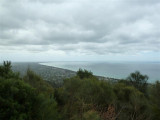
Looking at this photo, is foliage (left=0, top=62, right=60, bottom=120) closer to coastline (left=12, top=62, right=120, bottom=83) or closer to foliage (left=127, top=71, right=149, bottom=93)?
coastline (left=12, top=62, right=120, bottom=83)

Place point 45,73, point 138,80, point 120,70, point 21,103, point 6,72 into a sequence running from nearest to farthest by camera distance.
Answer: point 21,103, point 6,72, point 138,80, point 45,73, point 120,70

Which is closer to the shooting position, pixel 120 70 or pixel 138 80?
pixel 138 80

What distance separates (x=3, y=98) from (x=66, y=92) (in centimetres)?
532

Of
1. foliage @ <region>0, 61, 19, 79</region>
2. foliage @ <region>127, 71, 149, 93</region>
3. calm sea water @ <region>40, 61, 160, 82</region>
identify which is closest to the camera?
foliage @ <region>0, 61, 19, 79</region>

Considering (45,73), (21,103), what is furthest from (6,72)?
(45,73)

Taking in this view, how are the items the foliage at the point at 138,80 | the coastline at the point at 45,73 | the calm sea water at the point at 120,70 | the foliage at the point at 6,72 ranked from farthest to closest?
1. the calm sea water at the point at 120,70
2. the foliage at the point at 138,80
3. the coastline at the point at 45,73
4. the foliage at the point at 6,72

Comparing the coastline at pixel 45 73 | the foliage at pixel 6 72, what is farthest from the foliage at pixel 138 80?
the foliage at pixel 6 72

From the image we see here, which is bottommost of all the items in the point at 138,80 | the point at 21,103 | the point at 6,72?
the point at 138,80

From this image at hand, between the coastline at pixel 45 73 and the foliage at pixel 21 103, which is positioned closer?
the foliage at pixel 21 103

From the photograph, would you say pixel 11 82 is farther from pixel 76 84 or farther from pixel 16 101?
pixel 76 84

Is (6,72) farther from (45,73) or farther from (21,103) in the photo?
(45,73)

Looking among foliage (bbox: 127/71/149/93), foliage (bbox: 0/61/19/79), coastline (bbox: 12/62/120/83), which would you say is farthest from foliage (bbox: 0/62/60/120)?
foliage (bbox: 127/71/149/93)

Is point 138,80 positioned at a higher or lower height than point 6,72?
lower

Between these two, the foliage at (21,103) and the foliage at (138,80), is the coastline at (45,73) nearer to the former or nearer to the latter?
the foliage at (21,103)
